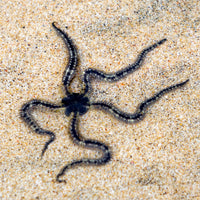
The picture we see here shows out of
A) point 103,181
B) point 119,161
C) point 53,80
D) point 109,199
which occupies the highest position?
point 53,80

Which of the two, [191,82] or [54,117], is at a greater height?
[191,82]

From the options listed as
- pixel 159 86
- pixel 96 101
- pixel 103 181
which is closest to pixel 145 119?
pixel 159 86

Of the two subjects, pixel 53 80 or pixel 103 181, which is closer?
pixel 103 181

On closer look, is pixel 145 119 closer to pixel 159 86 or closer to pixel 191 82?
pixel 159 86

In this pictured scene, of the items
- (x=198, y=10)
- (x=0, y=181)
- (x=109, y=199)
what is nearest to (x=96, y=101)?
(x=109, y=199)

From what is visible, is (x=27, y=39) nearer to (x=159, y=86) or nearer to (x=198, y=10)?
(x=159, y=86)

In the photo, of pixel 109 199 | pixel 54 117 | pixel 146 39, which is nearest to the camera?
pixel 109 199

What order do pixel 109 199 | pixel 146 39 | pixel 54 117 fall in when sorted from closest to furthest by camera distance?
pixel 109 199, pixel 54 117, pixel 146 39
